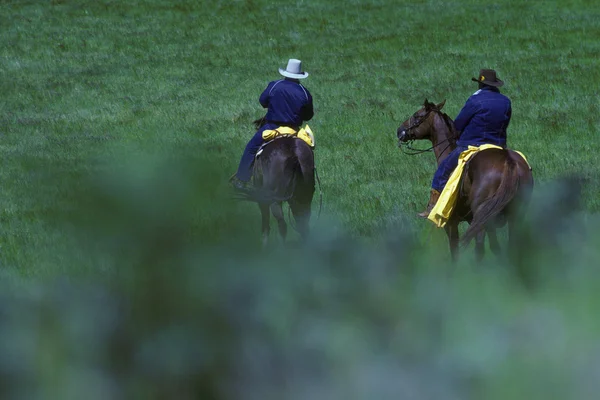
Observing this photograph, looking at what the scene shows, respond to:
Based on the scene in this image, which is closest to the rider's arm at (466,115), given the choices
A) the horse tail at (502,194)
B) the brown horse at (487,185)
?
the brown horse at (487,185)

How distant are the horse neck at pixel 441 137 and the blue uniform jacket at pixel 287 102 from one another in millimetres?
1321

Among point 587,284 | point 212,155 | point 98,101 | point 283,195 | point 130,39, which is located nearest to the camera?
point 587,284

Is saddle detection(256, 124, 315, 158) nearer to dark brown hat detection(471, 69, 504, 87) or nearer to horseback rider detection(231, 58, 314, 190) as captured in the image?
horseback rider detection(231, 58, 314, 190)

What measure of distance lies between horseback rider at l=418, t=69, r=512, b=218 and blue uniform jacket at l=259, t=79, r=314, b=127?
178 cm

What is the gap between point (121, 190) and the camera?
224 cm

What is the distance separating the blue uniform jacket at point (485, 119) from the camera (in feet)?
35.0

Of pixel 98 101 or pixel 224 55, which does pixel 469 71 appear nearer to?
pixel 224 55

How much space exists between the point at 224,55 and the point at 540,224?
2915cm

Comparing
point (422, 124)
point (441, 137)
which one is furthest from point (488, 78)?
point (422, 124)

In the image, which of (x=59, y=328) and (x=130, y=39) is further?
(x=130, y=39)

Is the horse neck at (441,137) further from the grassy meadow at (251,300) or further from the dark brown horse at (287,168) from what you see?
the grassy meadow at (251,300)

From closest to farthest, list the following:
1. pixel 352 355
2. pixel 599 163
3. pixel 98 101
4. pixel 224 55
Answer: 1. pixel 352 355
2. pixel 599 163
3. pixel 98 101
4. pixel 224 55

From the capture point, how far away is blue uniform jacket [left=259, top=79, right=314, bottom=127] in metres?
12.0

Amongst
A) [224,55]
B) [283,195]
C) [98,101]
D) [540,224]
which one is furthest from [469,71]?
[540,224]
